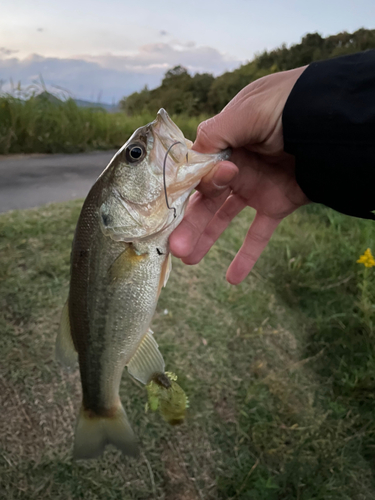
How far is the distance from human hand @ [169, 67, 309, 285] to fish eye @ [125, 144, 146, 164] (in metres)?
0.24

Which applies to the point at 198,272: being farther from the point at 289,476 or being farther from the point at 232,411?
the point at 289,476

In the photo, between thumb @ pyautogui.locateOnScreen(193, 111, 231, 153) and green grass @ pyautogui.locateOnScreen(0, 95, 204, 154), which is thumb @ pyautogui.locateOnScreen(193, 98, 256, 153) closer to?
thumb @ pyautogui.locateOnScreen(193, 111, 231, 153)

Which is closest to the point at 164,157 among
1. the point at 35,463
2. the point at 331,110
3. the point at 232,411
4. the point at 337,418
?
the point at 331,110

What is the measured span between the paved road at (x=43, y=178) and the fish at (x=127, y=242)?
1669 millimetres

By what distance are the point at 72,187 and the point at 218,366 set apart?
1.88 metres

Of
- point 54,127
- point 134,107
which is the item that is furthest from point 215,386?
point 134,107

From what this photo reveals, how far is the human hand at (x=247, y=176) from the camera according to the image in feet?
4.23

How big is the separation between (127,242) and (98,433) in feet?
2.52

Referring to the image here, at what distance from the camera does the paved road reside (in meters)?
2.62

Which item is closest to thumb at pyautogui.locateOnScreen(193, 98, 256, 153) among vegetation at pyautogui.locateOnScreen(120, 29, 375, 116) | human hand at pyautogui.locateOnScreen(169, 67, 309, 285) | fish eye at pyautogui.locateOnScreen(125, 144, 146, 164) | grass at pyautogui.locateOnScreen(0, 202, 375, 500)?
human hand at pyautogui.locateOnScreen(169, 67, 309, 285)

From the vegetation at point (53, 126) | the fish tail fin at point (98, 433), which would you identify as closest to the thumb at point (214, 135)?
the fish tail fin at point (98, 433)

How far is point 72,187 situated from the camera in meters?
3.02

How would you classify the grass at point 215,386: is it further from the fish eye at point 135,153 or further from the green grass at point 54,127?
the fish eye at point 135,153

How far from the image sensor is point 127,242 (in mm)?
1186
